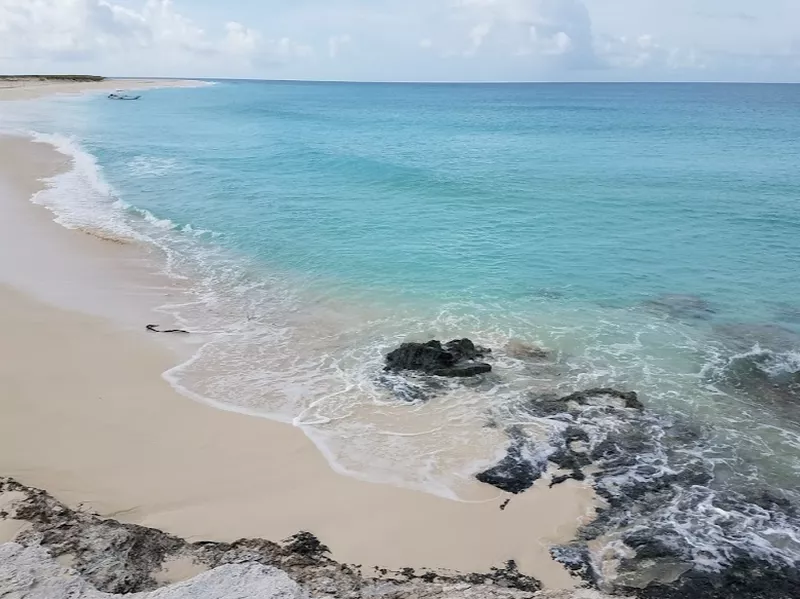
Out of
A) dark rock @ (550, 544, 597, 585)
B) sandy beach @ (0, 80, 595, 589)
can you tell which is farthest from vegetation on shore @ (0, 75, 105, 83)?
dark rock @ (550, 544, 597, 585)

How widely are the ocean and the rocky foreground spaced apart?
218 cm

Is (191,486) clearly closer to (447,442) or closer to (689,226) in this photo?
(447,442)

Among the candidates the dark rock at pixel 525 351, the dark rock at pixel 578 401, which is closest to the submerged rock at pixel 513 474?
the dark rock at pixel 578 401

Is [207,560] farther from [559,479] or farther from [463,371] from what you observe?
[463,371]

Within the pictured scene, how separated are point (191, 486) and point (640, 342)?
1093 centimetres

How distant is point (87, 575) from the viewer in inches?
261

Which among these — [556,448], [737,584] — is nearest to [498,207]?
[556,448]

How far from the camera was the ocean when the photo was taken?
10164mm

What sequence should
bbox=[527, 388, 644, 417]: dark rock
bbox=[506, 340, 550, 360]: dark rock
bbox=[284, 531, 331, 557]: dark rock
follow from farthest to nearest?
bbox=[506, 340, 550, 360]: dark rock < bbox=[527, 388, 644, 417]: dark rock < bbox=[284, 531, 331, 557]: dark rock

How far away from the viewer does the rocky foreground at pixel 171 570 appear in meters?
6.32

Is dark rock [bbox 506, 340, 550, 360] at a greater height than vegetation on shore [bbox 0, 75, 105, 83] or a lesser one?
lesser

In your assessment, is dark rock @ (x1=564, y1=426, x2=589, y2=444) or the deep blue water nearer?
dark rock @ (x1=564, y1=426, x2=589, y2=444)

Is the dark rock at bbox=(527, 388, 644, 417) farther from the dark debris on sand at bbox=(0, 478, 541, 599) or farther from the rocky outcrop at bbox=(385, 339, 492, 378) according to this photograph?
the dark debris on sand at bbox=(0, 478, 541, 599)

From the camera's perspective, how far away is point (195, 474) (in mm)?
9523
